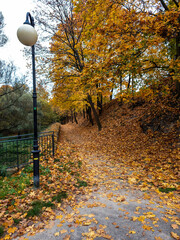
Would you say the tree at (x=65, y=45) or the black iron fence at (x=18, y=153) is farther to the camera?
the tree at (x=65, y=45)

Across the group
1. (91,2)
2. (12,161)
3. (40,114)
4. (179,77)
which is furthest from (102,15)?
(40,114)

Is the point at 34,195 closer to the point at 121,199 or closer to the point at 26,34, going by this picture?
the point at 121,199

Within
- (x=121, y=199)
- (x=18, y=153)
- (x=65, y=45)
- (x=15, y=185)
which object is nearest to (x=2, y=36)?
(x=65, y=45)

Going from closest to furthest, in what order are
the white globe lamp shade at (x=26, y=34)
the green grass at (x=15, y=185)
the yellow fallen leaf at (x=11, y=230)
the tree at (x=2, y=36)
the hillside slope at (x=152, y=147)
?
the yellow fallen leaf at (x=11, y=230) < the white globe lamp shade at (x=26, y=34) < the green grass at (x=15, y=185) < the hillside slope at (x=152, y=147) < the tree at (x=2, y=36)

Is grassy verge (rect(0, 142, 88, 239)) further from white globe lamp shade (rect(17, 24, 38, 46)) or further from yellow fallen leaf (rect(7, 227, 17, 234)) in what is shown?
white globe lamp shade (rect(17, 24, 38, 46))

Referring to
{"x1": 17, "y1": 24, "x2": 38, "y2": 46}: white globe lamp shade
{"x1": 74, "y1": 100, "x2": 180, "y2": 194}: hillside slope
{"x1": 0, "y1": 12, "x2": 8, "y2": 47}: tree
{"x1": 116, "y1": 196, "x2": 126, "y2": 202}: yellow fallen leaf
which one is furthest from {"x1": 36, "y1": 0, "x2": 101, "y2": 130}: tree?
{"x1": 116, "y1": 196, "x2": 126, "y2": 202}: yellow fallen leaf

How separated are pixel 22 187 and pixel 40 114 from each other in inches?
713

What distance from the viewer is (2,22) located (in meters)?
8.99

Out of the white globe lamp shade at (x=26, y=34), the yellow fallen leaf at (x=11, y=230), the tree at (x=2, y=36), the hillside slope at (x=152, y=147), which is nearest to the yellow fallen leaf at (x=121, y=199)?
the hillside slope at (x=152, y=147)

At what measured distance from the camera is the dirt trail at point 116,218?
2359 millimetres

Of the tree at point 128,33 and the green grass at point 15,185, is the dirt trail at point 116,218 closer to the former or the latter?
the green grass at point 15,185

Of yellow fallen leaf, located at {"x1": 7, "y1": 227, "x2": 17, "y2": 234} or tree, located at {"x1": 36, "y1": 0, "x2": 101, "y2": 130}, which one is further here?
tree, located at {"x1": 36, "y1": 0, "x2": 101, "y2": 130}

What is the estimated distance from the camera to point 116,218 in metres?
2.77

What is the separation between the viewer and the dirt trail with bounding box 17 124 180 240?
236 centimetres
